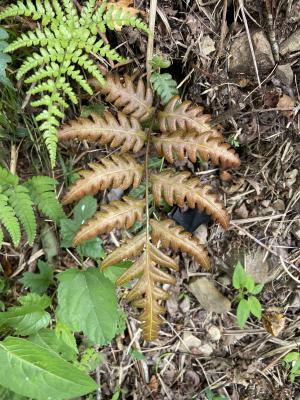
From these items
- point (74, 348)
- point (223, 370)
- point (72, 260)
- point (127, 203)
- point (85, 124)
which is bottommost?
point (223, 370)

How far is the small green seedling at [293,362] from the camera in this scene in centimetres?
294

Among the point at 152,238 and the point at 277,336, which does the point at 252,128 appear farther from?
the point at 277,336

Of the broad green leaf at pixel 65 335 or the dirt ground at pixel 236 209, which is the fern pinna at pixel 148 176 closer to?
the dirt ground at pixel 236 209

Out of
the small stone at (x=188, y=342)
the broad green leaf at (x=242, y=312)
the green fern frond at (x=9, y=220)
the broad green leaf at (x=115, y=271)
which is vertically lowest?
the small stone at (x=188, y=342)

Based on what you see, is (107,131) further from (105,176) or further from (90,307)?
(90,307)

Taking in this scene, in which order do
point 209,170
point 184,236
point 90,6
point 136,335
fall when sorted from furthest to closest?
point 136,335, point 209,170, point 184,236, point 90,6

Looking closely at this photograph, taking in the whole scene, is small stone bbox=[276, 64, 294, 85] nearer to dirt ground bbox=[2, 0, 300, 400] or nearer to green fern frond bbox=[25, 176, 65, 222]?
dirt ground bbox=[2, 0, 300, 400]

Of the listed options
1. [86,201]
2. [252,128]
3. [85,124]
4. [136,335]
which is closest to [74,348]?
[136,335]

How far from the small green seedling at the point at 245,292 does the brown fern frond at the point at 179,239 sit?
657mm

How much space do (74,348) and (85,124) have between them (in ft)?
4.18

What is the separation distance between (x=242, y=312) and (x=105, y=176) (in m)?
1.31

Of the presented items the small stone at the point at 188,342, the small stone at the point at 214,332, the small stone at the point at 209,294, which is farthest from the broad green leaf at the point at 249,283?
the small stone at the point at 188,342

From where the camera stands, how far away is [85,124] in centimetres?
207

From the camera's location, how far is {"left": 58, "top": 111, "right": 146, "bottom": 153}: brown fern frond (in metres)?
2.05
